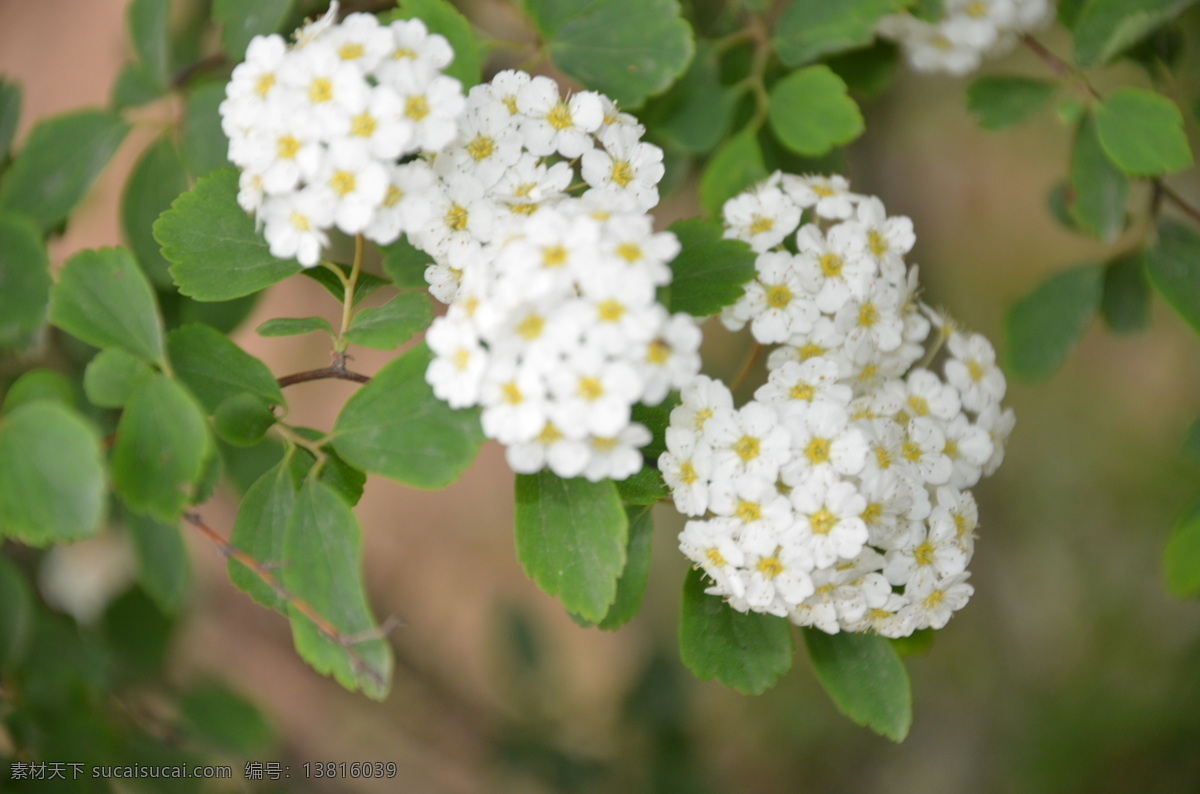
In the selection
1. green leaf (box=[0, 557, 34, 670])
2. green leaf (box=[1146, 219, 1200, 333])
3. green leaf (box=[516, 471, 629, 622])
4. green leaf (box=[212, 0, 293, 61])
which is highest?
green leaf (box=[212, 0, 293, 61])

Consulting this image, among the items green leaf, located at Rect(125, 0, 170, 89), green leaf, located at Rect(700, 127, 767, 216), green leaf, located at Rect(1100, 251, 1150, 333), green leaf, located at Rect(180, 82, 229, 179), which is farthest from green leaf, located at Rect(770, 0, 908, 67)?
green leaf, located at Rect(125, 0, 170, 89)

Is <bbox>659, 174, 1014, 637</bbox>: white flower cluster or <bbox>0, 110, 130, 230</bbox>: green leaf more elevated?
<bbox>0, 110, 130, 230</bbox>: green leaf

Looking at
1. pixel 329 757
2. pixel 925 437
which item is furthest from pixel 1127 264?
pixel 329 757

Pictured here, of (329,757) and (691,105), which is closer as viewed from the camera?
(691,105)

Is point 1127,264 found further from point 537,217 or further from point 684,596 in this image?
point 537,217

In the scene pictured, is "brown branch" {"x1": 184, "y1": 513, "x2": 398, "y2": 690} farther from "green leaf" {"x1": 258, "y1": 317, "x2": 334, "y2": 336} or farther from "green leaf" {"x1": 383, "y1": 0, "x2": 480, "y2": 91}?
"green leaf" {"x1": 383, "y1": 0, "x2": 480, "y2": 91}
